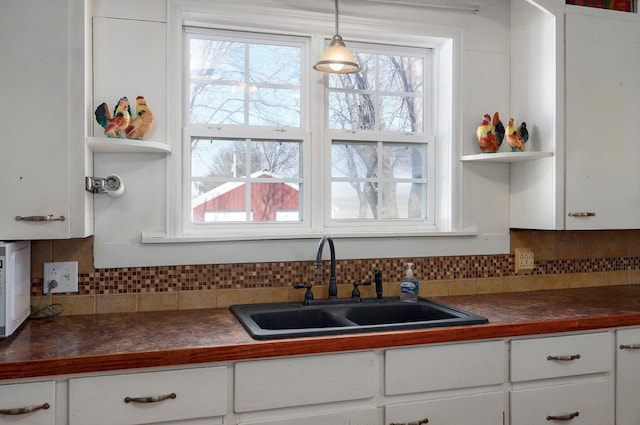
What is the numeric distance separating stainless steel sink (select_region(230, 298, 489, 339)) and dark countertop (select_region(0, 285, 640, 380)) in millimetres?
82

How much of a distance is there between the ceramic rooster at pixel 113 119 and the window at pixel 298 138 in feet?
1.07

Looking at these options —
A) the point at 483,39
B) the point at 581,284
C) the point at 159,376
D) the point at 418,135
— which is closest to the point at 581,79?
the point at 483,39

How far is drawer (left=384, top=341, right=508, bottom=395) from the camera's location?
1.78m

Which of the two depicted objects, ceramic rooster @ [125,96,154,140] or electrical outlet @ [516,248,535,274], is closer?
ceramic rooster @ [125,96,154,140]

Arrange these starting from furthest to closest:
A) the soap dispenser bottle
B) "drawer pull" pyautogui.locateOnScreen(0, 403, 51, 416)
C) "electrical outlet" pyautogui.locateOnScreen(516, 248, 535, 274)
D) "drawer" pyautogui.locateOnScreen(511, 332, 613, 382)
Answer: "electrical outlet" pyautogui.locateOnScreen(516, 248, 535, 274) → the soap dispenser bottle → "drawer" pyautogui.locateOnScreen(511, 332, 613, 382) → "drawer pull" pyautogui.locateOnScreen(0, 403, 51, 416)

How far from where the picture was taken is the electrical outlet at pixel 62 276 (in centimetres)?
206

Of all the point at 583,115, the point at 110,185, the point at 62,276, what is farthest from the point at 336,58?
the point at 62,276

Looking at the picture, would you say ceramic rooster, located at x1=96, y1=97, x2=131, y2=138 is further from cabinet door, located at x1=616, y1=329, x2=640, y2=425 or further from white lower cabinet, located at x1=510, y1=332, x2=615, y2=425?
cabinet door, located at x1=616, y1=329, x2=640, y2=425

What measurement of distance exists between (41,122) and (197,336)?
0.93 meters

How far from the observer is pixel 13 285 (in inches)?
68.6

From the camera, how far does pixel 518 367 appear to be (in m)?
1.92

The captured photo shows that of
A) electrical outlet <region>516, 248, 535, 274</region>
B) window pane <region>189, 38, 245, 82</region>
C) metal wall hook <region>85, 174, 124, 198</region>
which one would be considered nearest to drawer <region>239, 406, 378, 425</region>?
metal wall hook <region>85, 174, 124, 198</region>

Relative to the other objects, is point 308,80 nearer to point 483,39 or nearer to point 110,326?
point 483,39

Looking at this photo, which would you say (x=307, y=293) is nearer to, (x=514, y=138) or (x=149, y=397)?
(x=149, y=397)
